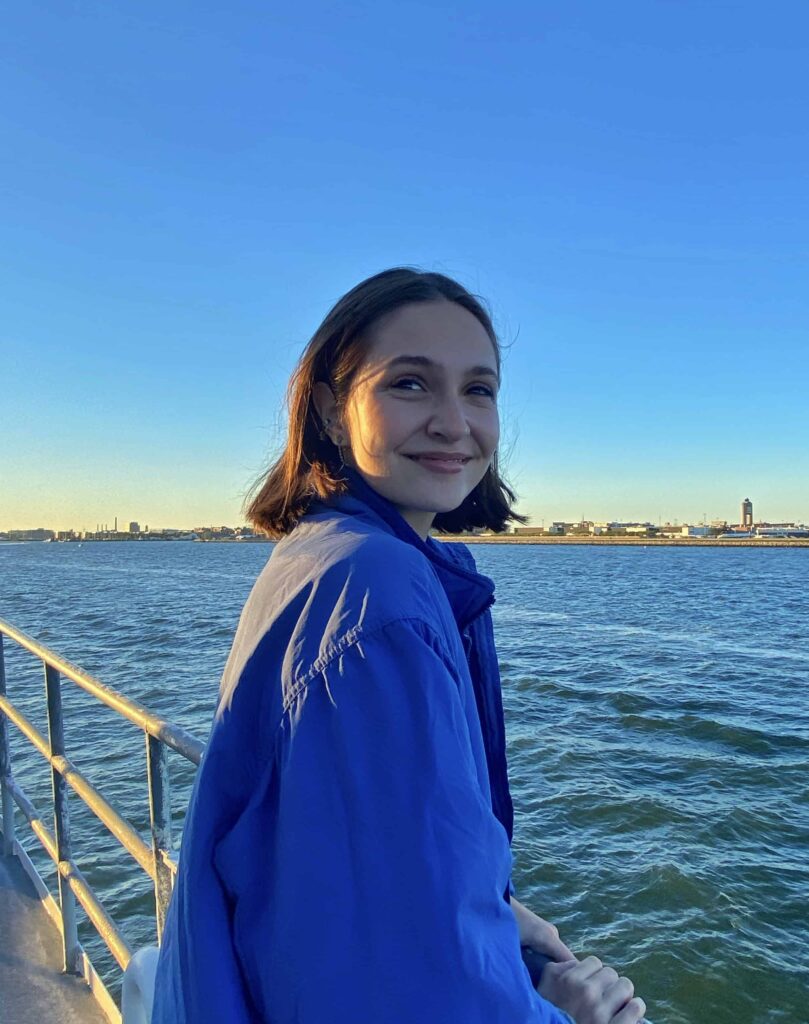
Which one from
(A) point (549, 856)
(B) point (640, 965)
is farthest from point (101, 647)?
(B) point (640, 965)

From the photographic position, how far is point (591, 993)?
46.6 inches

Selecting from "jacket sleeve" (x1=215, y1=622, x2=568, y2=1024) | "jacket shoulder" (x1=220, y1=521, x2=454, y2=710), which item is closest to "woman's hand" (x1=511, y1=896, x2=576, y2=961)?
"jacket sleeve" (x1=215, y1=622, x2=568, y2=1024)

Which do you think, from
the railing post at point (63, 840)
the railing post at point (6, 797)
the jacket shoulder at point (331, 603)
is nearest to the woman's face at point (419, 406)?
the jacket shoulder at point (331, 603)

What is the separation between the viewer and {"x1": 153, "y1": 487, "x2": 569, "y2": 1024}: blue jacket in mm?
847

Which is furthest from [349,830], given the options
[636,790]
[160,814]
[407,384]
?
[636,790]

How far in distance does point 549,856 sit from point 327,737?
8545 millimetres

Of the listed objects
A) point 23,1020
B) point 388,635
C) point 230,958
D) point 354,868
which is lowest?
point 23,1020

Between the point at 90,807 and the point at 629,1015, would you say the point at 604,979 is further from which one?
the point at 90,807

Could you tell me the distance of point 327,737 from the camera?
907 millimetres

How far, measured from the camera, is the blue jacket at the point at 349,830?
847mm

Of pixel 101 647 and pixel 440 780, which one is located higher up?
pixel 440 780

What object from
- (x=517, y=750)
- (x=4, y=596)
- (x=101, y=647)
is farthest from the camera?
(x=4, y=596)

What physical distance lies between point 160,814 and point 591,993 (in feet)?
4.24

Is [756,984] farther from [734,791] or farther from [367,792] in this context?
[367,792]
